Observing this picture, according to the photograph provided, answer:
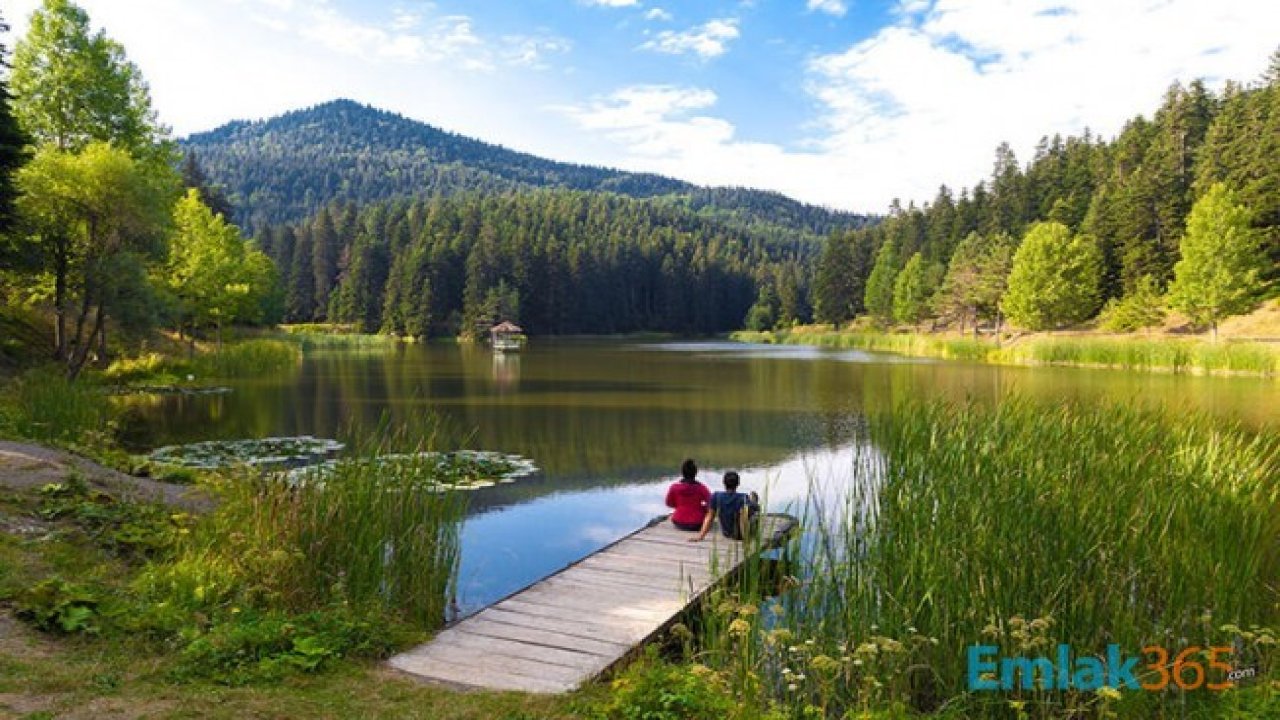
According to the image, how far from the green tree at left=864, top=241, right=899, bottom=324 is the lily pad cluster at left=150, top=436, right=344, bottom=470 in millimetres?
79153

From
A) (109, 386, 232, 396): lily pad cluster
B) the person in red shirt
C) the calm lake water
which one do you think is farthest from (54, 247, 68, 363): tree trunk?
the person in red shirt

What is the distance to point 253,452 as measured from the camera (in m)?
15.6

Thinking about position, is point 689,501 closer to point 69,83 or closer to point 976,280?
point 69,83

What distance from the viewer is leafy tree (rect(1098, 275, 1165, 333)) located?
168ft

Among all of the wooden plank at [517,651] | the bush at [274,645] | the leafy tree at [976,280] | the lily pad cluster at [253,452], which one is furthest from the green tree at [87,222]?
the leafy tree at [976,280]

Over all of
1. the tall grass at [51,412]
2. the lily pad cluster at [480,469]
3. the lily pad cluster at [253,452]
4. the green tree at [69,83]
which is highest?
the green tree at [69,83]

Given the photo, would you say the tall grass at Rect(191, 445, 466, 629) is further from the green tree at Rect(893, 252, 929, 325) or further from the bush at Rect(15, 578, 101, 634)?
the green tree at Rect(893, 252, 929, 325)

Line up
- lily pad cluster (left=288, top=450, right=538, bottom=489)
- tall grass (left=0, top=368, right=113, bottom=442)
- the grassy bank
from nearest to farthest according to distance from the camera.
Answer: lily pad cluster (left=288, top=450, right=538, bottom=489) → tall grass (left=0, top=368, right=113, bottom=442) → the grassy bank

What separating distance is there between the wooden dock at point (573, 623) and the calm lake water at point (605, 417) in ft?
4.46

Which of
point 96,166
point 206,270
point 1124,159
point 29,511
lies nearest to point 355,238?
point 206,270

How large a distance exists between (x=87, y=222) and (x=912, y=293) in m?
72.9

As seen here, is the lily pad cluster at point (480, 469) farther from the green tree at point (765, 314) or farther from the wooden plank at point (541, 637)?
the green tree at point (765, 314)

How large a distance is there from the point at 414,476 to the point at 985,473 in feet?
17.9

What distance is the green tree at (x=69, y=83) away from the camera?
2692 centimetres
